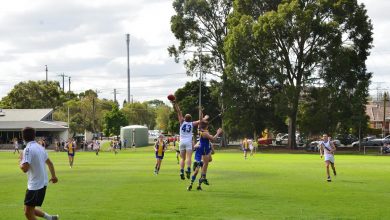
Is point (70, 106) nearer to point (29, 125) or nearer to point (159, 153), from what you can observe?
point (29, 125)

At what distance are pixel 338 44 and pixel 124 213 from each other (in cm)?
5815

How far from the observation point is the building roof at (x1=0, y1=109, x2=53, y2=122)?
316 ft

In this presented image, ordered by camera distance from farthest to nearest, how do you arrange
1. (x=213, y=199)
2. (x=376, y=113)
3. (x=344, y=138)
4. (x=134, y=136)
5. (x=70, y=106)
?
1. (x=376, y=113)
2. (x=70, y=106)
3. (x=134, y=136)
4. (x=344, y=138)
5. (x=213, y=199)

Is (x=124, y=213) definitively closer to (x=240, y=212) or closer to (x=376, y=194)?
(x=240, y=212)

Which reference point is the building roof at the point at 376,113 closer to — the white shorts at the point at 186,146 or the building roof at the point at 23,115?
the building roof at the point at 23,115

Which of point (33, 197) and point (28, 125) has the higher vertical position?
point (28, 125)

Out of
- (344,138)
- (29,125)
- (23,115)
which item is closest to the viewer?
(344,138)

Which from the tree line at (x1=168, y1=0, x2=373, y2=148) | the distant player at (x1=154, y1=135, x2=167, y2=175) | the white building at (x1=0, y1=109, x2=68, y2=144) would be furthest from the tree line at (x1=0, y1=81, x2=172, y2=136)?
the distant player at (x1=154, y1=135, x2=167, y2=175)

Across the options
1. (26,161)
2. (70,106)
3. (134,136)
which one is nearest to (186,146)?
(26,161)

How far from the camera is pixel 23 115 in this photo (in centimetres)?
9838

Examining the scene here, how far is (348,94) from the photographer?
227 ft

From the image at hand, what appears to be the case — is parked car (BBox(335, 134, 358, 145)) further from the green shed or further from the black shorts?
the black shorts

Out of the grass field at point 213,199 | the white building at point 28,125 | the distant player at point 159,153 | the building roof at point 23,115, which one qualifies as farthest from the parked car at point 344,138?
the grass field at point 213,199

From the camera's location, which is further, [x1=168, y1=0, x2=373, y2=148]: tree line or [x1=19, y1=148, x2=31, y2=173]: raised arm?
[x1=168, y1=0, x2=373, y2=148]: tree line
